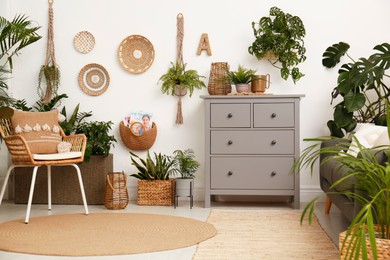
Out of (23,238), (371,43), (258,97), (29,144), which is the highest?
(371,43)

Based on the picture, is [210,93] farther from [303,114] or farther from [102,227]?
[102,227]

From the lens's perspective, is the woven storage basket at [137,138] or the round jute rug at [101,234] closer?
the round jute rug at [101,234]

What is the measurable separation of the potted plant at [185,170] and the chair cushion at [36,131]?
3.52 feet

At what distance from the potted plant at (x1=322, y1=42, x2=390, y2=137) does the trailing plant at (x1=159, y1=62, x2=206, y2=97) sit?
1.16 m

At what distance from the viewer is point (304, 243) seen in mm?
3617

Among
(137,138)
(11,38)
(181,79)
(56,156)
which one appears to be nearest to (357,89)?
(181,79)

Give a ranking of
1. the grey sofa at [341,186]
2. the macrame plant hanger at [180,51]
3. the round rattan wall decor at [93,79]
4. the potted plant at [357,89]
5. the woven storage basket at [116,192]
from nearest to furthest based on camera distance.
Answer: the grey sofa at [341,186]
the potted plant at [357,89]
the woven storage basket at [116,192]
the macrame plant hanger at [180,51]
the round rattan wall decor at [93,79]

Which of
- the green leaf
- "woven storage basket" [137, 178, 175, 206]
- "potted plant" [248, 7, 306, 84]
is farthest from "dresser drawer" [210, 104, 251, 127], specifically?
the green leaf

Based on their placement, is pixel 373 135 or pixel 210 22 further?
pixel 210 22

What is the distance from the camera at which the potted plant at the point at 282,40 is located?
5.26m

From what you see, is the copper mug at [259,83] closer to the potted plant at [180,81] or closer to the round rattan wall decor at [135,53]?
the potted plant at [180,81]

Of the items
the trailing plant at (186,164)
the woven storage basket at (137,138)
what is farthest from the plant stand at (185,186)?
the woven storage basket at (137,138)

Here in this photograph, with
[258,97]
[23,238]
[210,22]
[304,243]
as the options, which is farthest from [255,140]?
[23,238]

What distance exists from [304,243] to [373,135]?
37.4 inches
